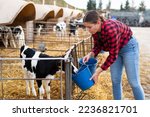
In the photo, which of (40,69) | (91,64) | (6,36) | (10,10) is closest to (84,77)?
(91,64)

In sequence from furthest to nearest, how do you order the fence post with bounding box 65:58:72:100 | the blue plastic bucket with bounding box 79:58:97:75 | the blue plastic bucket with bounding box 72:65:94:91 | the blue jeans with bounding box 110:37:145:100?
the blue plastic bucket with bounding box 79:58:97:75
the blue jeans with bounding box 110:37:145:100
the blue plastic bucket with bounding box 72:65:94:91
the fence post with bounding box 65:58:72:100

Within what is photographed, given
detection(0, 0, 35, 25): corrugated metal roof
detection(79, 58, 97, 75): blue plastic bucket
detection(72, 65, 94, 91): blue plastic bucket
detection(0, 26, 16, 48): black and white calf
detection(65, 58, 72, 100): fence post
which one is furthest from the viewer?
detection(0, 26, 16, 48): black and white calf

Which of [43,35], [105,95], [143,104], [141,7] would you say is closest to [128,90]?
[105,95]

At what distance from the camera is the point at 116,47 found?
14.3 ft

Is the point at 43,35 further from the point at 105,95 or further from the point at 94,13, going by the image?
the point at 94,13

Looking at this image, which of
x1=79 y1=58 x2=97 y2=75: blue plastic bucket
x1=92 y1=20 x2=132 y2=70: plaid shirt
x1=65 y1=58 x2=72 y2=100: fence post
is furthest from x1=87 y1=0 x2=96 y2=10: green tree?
x1=65 y1=58 x2=72 y2=100: fence post

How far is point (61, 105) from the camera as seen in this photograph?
3.98 metres

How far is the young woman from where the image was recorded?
4.31 meters

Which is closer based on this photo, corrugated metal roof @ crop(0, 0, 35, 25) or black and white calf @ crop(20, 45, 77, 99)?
black and white calf @ crop(20, 45, 77, 99)

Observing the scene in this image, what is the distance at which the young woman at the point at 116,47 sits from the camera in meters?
4.31

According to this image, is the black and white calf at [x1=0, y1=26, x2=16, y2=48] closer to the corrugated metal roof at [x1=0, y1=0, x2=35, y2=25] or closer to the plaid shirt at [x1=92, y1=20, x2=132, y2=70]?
the corrugated metal roof at [x1=0, y1=0, x2=35, y2=25]

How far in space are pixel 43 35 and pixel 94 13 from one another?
1492cm

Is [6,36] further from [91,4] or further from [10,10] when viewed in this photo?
[91,4]

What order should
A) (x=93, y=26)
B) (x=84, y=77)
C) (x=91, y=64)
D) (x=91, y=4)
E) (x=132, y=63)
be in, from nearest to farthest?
(x=93, y=26)
(x=84, y=77)
(x=132, y=63)
(x=91, y=64)
(x=91, y=4)
